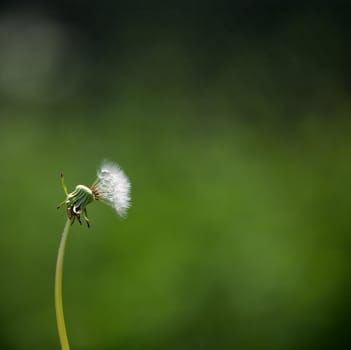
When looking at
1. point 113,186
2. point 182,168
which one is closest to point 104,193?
point 113,186

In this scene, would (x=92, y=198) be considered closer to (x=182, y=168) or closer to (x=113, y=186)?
(x=113, y=186)

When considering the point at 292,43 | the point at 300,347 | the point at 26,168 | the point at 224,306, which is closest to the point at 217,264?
the point at 224,306

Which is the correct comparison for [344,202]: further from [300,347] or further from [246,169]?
[300,347]

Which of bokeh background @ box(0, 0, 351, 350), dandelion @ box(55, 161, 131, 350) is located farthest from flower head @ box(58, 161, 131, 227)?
bokeh background @ box(0, 0, 351, 350)

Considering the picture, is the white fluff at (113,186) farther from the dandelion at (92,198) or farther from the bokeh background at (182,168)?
the bokeh background at (182,168)

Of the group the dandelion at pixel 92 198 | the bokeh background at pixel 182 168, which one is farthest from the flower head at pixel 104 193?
the bokeh background at pixel 182 168

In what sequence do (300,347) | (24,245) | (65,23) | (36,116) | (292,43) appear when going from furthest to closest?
(65,23), (292,43), (36,116), (24,245), (300,347)
